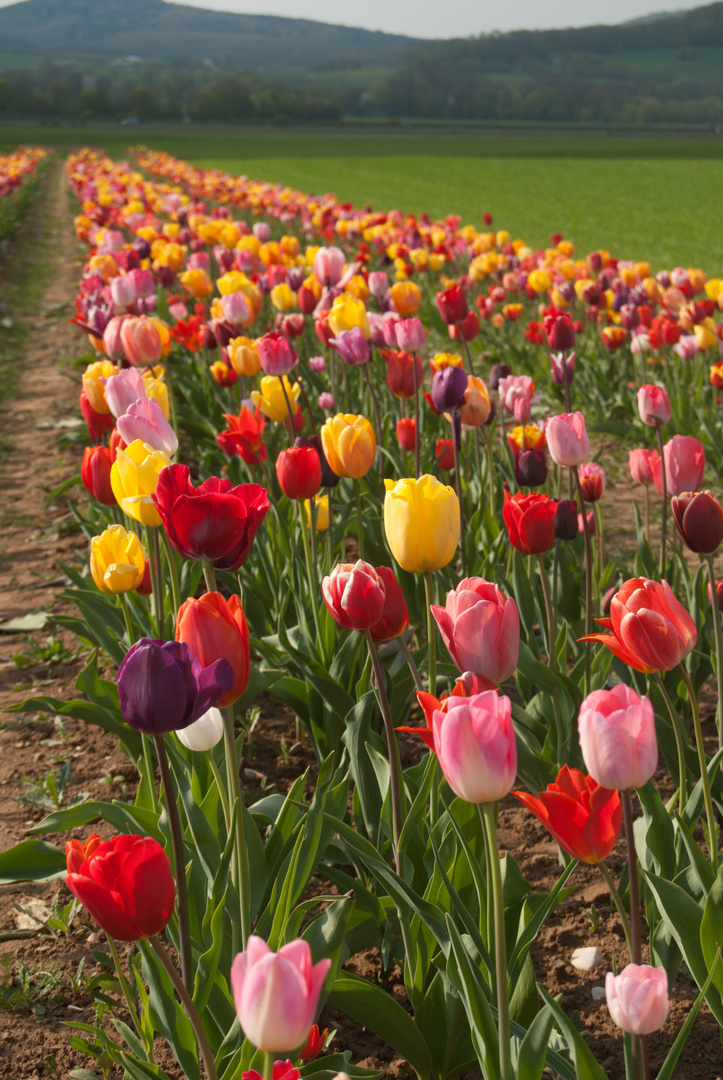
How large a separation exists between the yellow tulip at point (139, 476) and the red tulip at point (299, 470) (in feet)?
1.27

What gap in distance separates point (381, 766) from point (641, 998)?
1046 millimetres

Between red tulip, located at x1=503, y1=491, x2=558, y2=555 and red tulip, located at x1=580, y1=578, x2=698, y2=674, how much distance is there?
0.79 m

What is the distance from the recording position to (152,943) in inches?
49.3

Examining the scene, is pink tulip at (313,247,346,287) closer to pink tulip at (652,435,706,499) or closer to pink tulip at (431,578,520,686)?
pink tulip at (652,435,706,499)

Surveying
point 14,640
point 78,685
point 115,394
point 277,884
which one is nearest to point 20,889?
point 78,685

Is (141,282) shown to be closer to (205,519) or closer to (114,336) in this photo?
(114,336)

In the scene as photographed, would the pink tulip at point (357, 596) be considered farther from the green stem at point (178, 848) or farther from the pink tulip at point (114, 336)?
the pink tulip at point (114, 336)

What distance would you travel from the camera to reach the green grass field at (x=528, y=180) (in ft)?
55.3

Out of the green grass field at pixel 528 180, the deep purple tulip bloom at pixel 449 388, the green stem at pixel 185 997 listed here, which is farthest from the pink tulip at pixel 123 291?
the green grass field at pixel 528 180

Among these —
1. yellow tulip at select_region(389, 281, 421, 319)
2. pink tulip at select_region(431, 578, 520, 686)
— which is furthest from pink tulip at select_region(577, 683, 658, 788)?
yellow tulip at select_region(389, 281, 421, 319)

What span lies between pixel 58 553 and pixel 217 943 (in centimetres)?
345

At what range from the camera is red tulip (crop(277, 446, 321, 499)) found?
7.77 feet

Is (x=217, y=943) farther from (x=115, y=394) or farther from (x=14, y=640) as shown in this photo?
(x=14, y=640)

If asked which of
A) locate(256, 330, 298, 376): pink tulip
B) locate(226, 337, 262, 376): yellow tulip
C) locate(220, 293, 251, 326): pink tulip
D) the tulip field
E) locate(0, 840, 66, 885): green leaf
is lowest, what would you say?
locate(0, 840, 66, 885): green leaf
